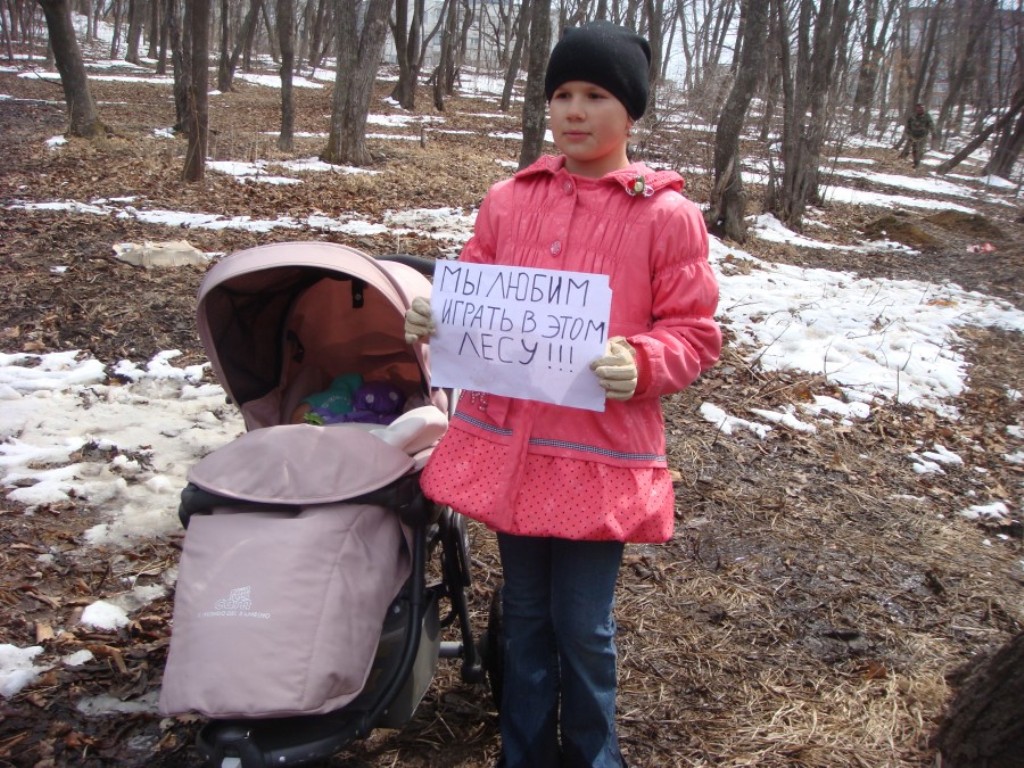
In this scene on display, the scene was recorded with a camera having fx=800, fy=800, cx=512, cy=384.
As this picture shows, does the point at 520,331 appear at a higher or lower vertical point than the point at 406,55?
lower

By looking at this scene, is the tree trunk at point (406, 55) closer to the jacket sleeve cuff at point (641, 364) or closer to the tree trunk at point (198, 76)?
the tree trunk at point (198, 76)

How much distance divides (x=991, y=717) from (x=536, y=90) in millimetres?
7208

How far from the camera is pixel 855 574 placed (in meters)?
3.38

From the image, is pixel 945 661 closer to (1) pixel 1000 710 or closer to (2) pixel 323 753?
(1) pixel 1000 710

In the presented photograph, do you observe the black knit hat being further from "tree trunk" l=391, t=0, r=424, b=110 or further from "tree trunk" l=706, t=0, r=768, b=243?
"tree trunk" l=391, t=0, r=424, b=110

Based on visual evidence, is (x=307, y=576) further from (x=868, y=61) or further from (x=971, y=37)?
(x=868, y=61)

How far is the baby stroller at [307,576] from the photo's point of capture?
1.69m

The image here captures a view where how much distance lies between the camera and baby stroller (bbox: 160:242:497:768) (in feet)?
5.53

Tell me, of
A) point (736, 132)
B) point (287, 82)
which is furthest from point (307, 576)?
point (287, 82)

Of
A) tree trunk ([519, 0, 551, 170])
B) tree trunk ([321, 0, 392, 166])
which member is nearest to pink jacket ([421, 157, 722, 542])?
tree trunk ([519, 0, 551, 170])

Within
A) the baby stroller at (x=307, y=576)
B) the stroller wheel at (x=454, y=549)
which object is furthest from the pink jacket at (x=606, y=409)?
the stroller wheel at (x=454, y=549)

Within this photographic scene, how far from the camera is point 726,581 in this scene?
3275 millimetres

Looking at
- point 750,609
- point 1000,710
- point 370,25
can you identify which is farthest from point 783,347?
point 370,25

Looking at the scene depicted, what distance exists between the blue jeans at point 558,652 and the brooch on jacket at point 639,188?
33.1 inches
